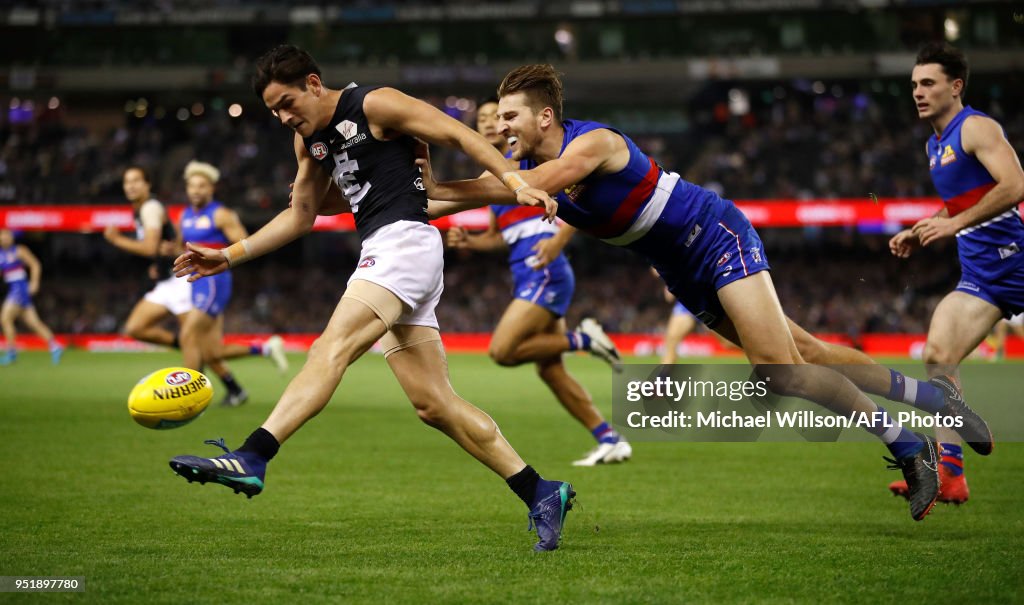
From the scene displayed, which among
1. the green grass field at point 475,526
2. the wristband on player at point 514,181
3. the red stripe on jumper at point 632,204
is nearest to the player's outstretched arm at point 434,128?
the wristband on player at point 514,181

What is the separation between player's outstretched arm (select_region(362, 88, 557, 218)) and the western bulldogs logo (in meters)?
1.66

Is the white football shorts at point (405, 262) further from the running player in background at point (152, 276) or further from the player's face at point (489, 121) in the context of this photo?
the running player in background at point (152, 276)

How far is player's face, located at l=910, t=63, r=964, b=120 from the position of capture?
22.4ft

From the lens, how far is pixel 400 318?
5.29 metres

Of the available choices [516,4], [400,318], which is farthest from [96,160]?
[400,318]

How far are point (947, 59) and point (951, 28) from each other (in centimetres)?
3818

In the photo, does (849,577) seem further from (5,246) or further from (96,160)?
(96,160)

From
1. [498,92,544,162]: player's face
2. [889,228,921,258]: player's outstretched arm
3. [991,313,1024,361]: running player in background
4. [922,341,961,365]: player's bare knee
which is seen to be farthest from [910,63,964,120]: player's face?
[991,313,1024,361]: running player in background

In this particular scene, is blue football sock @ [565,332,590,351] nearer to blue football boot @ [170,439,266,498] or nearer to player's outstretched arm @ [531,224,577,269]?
player's outstretched arm @ [531,224,577,269]

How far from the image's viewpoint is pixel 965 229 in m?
6.60

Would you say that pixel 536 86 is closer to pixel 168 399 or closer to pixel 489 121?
pixel 168 399

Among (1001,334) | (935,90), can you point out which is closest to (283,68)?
(935,90)

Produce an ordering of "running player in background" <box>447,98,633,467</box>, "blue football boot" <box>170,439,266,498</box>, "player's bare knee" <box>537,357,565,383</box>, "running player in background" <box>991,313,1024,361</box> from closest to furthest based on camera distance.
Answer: "blue football boot" <box>170,439,266,498</box> < "running player in background" <box>447,98,633,467</box> < "player's bare knee" <box>537,357,565,383</box> < "running player in background" <box>991,313,1024,361</box>

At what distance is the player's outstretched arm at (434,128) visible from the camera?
4996 mm
